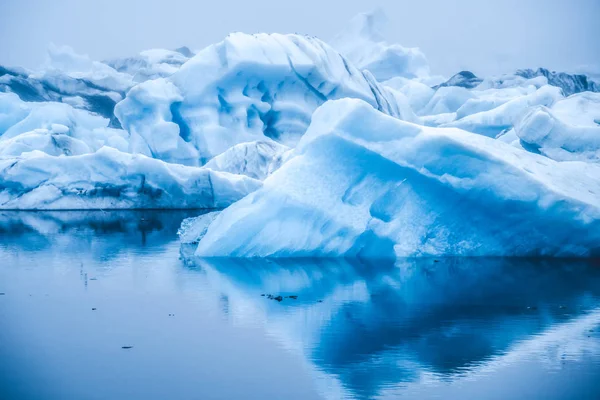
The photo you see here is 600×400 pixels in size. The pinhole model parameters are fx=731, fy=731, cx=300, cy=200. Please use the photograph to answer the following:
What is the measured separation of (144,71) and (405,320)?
94.5ft

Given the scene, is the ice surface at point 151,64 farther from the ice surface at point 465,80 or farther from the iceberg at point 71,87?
the ice surface at point 465,80

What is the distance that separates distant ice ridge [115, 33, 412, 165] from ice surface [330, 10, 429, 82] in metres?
12.1

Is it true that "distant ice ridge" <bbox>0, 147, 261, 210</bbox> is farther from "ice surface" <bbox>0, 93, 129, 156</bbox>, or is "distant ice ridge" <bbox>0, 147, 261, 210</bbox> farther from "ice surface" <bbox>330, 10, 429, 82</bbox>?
"ice surface" <bbox>330, 10, 429, 82</bbox>

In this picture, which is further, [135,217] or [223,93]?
[223,93]

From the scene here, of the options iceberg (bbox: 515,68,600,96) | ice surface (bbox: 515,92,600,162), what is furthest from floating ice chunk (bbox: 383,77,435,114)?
ice surface (bbox: 515,92,600,162)

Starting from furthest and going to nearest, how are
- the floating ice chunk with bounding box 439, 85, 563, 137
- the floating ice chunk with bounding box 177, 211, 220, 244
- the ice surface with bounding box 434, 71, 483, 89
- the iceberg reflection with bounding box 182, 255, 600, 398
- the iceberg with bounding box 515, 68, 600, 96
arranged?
1. the ice surface with bounding box 434, 71, 483, 89
2. the iceberg with bounding box 515, 68, 600, 96
3. the floating ice chunk with bounding box 439, 85, 563, 137
4. the floating ice chunk with bounding box 177, 211, 220, 244
5. the iceberg reflection with bounding box 182, 255, 600, 398

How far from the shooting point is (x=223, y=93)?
69.6ft

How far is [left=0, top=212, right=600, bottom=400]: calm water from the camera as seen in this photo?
456cm

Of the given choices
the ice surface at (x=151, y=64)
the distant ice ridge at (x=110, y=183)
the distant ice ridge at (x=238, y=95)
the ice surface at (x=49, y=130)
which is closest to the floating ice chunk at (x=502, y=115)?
the distant ice ridge at (x=238, y=95)

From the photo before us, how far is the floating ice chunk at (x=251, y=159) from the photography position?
18844 millimetres

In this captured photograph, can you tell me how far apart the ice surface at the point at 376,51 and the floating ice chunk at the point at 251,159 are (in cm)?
1527

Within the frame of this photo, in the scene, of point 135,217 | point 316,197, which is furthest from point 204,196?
point 316,197

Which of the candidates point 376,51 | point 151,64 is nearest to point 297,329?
point 376,51

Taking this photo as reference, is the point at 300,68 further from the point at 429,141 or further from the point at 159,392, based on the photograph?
the point at 159,392
